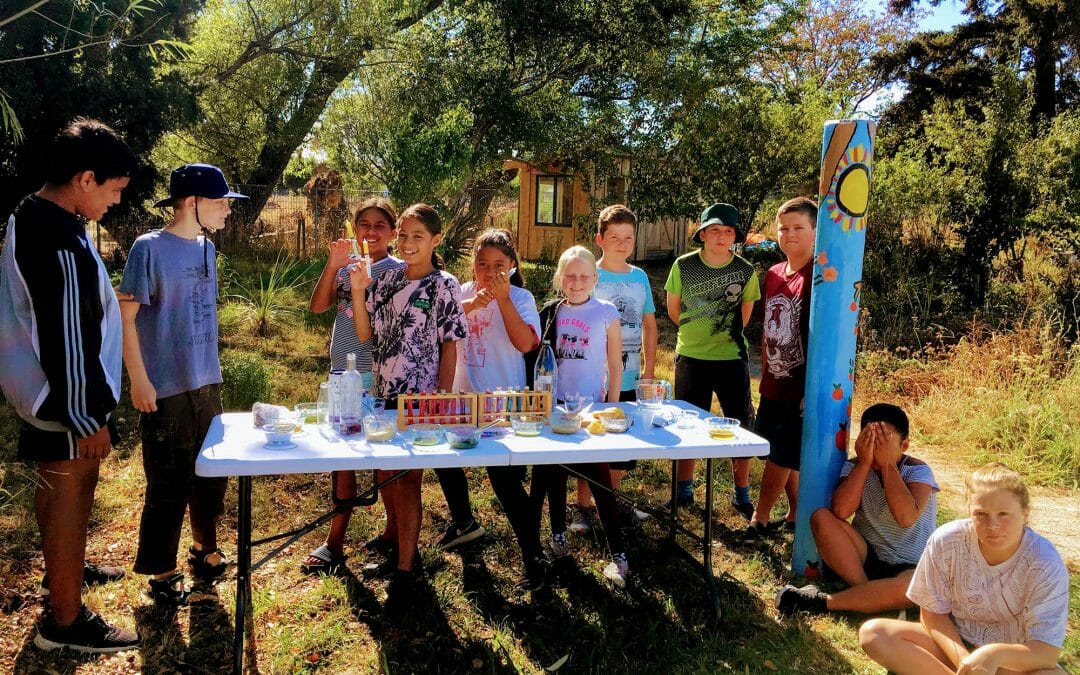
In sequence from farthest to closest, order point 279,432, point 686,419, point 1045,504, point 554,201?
1. point 554,201
2. point 1045,504
3. point 686,419
4. point 279,432

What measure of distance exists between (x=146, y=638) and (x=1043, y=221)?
832cm

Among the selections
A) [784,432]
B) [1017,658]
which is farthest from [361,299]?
[1017,658]

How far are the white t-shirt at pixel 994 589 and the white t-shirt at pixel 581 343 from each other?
1.52 metres

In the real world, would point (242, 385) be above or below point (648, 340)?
below

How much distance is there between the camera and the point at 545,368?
329 centimetres

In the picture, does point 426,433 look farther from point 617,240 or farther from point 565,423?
point 617,240

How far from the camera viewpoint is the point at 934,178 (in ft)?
26.6

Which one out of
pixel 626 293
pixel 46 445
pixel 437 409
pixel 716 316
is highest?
pixel 626 293

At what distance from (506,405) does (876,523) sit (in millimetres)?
1757

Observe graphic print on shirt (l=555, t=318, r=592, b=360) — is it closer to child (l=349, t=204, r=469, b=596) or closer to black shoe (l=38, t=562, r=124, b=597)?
child (l=349, t=204, r=469, b=596)

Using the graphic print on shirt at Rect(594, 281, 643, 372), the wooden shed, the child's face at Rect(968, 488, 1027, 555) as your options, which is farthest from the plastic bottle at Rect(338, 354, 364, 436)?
the wooden shed

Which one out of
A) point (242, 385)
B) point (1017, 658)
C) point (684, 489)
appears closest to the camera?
point (1017, 658)

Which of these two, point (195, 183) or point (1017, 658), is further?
point (195, 183)

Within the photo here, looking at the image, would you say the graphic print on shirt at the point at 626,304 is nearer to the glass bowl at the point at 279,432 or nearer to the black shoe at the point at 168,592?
the glass bowl at the point at 279,432
